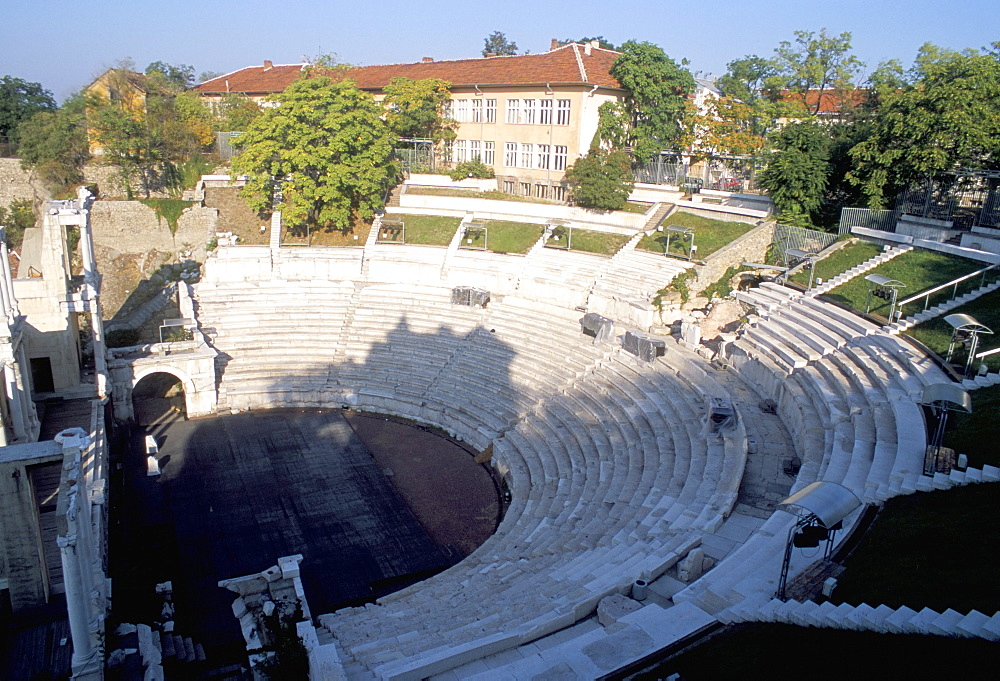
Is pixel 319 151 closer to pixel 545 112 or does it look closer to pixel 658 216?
pixel 545 112

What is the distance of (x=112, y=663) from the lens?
1235 centimetres

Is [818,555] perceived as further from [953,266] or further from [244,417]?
[244,417]

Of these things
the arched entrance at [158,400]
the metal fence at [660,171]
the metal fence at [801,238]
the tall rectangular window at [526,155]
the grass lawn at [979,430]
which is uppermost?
the tall rectangular window at [526,155]

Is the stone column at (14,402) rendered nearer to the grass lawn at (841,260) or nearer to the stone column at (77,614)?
the stone column at (77,614)

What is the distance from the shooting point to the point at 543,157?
4016cm

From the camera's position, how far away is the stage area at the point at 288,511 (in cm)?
1631

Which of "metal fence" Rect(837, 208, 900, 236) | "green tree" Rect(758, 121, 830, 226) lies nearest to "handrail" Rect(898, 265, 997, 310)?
"metal fence" Rect(837, 208, 900, 236)

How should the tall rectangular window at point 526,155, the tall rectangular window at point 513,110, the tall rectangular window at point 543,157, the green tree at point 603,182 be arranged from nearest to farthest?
the green tree at point 603,182 → the tall rectangular window at point 543,157 → the tall rectangular window at point 526,155 → the tall rectangular window at point 513,110

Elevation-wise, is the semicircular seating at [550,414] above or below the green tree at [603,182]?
below

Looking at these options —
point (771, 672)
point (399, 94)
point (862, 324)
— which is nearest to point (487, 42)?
point (399, 94)

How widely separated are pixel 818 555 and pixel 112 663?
12.1 metres

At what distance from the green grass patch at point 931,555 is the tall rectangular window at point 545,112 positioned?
101 ft

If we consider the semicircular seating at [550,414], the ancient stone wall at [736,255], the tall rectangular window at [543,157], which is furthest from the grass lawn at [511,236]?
the ancient stone wall at [736,255]

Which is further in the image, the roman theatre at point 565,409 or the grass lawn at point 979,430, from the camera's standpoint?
the grass lawn at point 979,430
